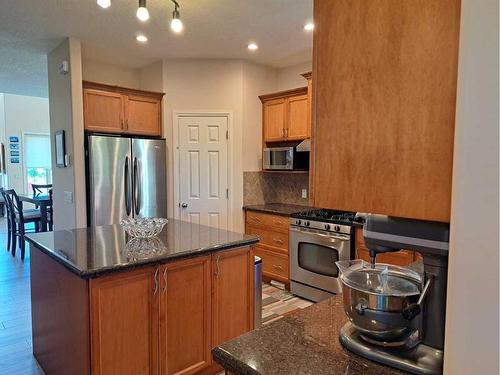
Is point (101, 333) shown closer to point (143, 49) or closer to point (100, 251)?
point (100, 251)

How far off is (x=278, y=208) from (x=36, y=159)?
8.28 m

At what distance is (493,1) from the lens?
55 cm

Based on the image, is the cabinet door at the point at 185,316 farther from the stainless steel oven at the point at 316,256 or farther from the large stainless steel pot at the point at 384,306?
the stainless steel oven at the point at 316,256

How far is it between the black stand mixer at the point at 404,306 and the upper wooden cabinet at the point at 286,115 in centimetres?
327

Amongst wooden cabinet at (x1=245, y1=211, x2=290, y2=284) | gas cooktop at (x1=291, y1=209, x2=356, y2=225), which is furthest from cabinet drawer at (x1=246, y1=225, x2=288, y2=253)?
gas cooktop at (x1=291, y1=209, x2=356, y2=225)

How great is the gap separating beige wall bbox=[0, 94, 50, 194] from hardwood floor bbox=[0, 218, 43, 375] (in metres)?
4.93

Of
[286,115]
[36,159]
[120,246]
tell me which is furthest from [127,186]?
[36,159]

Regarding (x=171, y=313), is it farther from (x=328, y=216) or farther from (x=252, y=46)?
(x=252, y=46)

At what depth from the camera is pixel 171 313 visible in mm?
2102

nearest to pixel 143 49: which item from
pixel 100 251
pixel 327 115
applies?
pixel 100 251

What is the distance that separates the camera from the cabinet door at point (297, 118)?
13.6 feet

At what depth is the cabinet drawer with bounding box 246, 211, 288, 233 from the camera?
402 centimetres

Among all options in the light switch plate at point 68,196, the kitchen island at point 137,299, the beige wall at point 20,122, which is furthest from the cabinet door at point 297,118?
the beige wall at point 20,122

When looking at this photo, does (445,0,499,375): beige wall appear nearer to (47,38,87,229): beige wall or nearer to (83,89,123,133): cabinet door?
(47,38,87,229): beige wall
